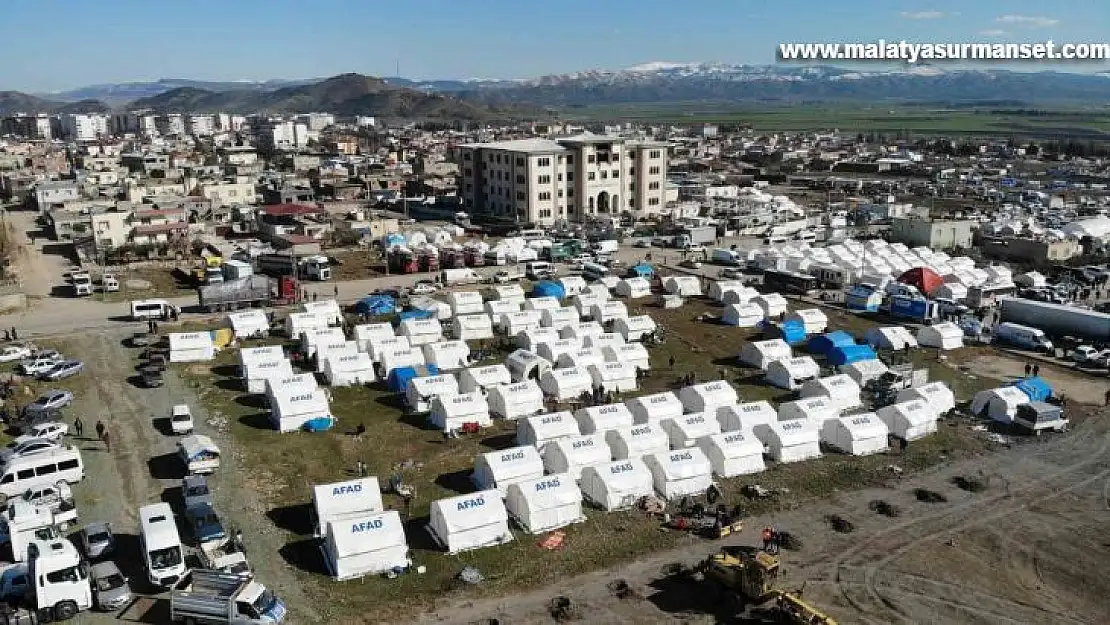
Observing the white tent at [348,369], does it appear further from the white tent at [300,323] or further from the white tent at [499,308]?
the white tent at [499,308]

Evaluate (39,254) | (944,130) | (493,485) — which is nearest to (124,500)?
(493,485)

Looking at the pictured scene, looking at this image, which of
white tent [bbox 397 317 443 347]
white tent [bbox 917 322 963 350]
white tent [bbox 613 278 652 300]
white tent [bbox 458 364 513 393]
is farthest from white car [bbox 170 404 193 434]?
white tent [bbox 917 322 963 350]

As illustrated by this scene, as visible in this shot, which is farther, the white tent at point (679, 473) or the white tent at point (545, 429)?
the white tent at point (545, 429)

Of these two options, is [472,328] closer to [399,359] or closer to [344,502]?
[399,359]

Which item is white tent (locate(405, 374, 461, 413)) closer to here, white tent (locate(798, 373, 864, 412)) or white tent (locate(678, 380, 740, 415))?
white tent (locate(678, 380, 740, 415))

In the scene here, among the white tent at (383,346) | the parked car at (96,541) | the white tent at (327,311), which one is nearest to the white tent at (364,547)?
the parked car at (96,541)

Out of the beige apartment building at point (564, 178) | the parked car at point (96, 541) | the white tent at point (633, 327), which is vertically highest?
the beige apartment building at point (564, 178)

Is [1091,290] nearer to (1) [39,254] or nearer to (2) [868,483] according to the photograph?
(2) [868,483]
